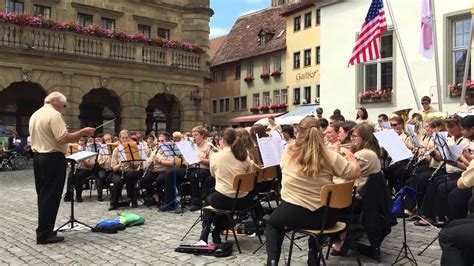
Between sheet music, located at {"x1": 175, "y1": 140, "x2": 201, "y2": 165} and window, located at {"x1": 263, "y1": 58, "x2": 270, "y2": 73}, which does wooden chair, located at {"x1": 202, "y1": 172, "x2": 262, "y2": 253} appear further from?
window, located at {"x1": 263, "y1": 58, "x2": 270, "y2": 73}

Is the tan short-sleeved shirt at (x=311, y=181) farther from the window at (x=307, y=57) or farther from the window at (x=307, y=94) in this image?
the window at (x=307, y=57)

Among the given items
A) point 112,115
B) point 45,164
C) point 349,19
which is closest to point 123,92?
point 112,115

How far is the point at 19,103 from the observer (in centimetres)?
2447

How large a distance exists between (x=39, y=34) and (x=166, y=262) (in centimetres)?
1874

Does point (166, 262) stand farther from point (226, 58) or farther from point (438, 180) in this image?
point (226, 58)

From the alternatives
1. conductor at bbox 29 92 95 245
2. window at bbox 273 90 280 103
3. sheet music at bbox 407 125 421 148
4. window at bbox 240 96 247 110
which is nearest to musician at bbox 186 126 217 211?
conductor at bbox 29 92 95 245

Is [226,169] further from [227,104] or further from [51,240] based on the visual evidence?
[227,104]

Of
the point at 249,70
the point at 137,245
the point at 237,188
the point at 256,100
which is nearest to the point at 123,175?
the point at 137,245

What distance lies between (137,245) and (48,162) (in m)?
1.79

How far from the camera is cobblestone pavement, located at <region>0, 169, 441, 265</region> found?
6168 mm

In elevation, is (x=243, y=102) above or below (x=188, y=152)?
above

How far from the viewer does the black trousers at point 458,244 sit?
4.16 m

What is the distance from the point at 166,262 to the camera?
6066 mm

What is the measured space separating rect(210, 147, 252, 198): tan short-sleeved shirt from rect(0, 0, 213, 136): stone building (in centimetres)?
1724
